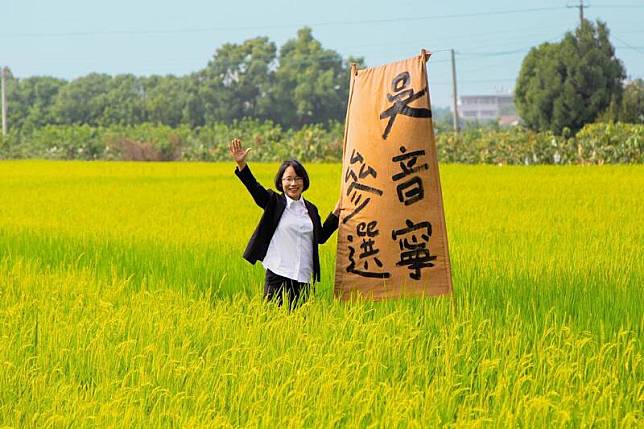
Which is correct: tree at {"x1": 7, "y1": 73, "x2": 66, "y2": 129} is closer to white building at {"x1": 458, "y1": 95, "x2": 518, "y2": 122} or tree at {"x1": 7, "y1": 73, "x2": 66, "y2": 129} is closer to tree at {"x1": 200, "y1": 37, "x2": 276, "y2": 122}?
tree at {"x1": 200, "y1": 37, "x2": 276, "y2": 122}

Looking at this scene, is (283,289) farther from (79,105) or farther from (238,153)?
(79,105)

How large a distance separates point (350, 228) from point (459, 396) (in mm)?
1391

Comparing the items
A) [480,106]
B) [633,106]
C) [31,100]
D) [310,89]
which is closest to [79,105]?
[31,100]

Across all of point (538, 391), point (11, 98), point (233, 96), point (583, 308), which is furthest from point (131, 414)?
point (11, 98)

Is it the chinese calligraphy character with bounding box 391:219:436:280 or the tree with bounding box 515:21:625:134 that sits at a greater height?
the tree with bounding box 515:21:625:134

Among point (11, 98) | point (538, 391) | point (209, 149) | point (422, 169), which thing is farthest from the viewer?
point (11, 98)

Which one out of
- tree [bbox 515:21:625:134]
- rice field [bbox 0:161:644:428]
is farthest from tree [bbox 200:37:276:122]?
rice field [bbox 0:161:644:428]

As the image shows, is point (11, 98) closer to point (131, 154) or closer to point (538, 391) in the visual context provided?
point (131, 154)

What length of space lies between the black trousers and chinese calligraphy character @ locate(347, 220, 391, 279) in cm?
25

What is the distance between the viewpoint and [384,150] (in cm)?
440

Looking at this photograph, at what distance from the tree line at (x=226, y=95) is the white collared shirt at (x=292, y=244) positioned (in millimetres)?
34192

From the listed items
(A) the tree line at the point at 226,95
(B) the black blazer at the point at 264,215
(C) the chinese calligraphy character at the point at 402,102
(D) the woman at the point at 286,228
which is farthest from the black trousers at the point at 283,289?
(A) the tree line at the point at 226,95

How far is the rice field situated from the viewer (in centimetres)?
291

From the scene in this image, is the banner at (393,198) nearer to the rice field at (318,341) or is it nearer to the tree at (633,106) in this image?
the rice field at (318,341)
